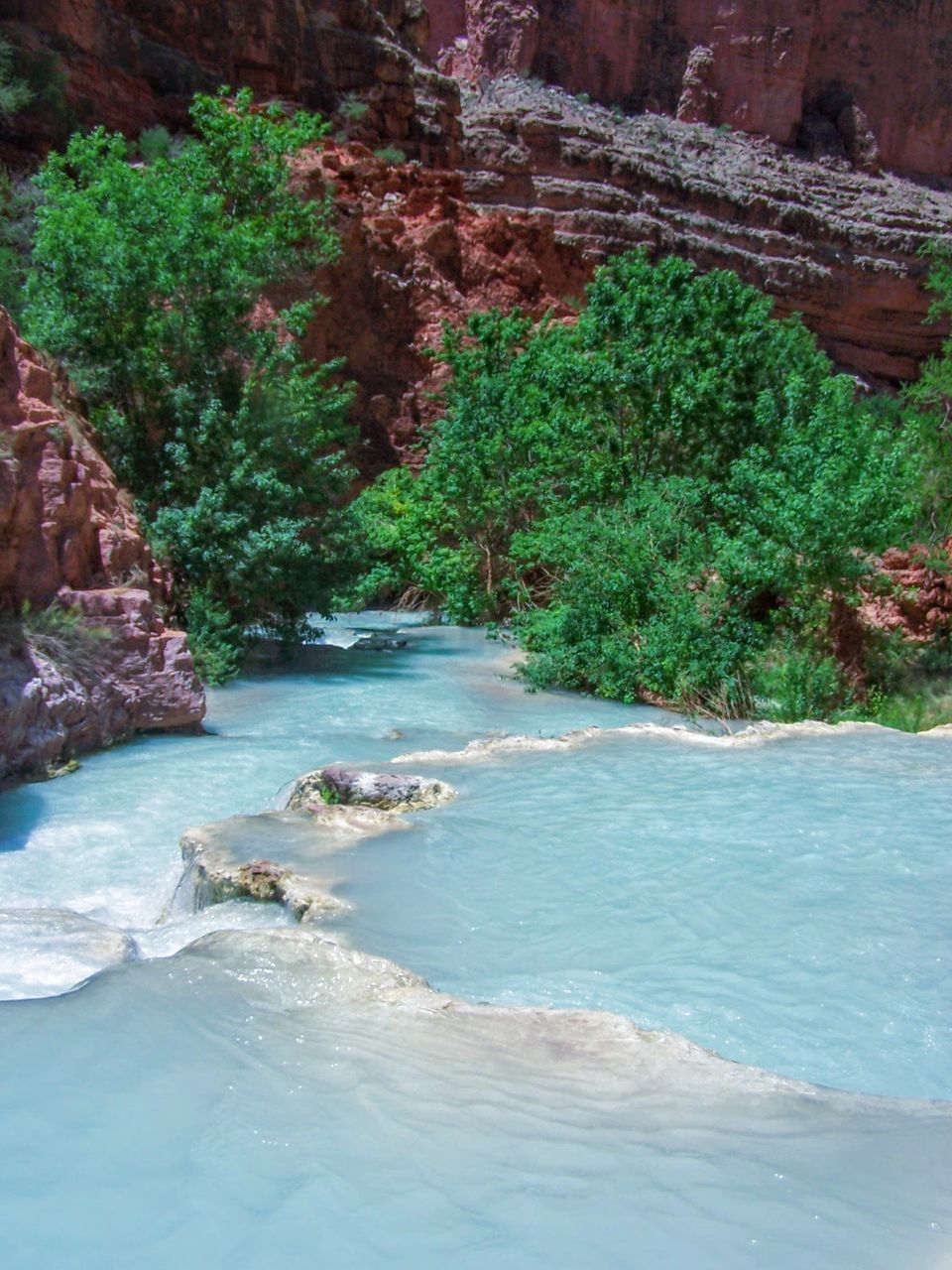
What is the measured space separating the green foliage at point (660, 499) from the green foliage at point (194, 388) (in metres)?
2.50

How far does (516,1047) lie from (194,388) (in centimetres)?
1174

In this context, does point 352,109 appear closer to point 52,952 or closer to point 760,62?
point 760,62

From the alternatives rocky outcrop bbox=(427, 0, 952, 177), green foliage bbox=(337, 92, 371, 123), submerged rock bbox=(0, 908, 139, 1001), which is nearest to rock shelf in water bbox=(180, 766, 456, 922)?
submerged rock bbox=(0, 908, 139, 1001)

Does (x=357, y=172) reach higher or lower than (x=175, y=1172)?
higher

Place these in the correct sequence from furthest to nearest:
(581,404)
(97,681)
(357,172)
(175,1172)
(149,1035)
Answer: (357,172), (581,404), (97,681), (149,1035), (175,1172)

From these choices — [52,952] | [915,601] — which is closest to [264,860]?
[52,952]

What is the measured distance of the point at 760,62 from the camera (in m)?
44.9

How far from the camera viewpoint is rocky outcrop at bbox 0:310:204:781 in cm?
861

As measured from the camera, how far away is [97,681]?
9.40 meters

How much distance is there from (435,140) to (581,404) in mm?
19355

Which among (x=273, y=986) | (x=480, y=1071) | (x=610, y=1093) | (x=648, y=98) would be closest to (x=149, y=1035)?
(x=273, y=986)

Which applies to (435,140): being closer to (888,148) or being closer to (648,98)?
(648,98)

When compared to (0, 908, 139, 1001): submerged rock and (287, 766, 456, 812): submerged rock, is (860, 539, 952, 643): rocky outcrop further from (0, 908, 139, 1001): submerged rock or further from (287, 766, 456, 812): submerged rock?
(0, 908, 139, 1001): submerged rock

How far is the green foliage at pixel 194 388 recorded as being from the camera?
13156mm
